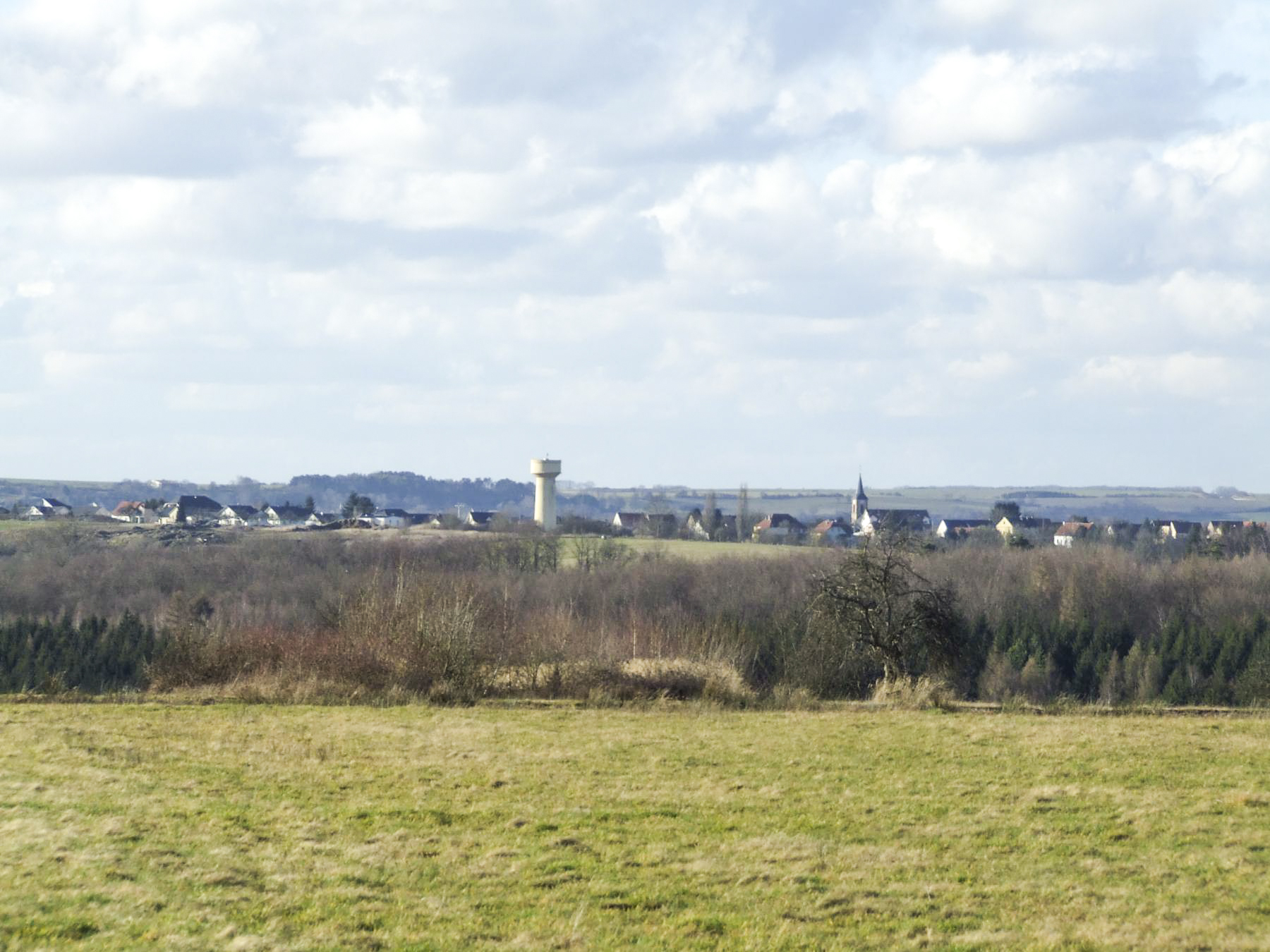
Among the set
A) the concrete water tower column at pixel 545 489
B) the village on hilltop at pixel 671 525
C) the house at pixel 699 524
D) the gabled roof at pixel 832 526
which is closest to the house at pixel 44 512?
the village on hilltop at pixel 671 525

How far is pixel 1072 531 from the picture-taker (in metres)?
123

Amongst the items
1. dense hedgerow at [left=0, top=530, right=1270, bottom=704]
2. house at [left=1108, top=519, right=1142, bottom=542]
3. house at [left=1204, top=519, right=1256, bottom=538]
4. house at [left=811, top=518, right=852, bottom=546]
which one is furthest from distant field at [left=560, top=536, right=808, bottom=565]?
house at [left=1204, top=519, right=1256, bottom=538]

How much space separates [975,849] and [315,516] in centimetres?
12377

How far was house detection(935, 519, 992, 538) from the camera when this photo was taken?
408ft

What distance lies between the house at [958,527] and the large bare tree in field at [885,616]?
306 ft

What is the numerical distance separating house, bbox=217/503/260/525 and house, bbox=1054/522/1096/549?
74746mm

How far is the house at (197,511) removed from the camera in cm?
11988

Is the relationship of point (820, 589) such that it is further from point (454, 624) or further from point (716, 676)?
point (454, 624)

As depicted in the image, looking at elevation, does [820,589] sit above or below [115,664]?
above

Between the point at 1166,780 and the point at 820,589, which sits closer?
the point at 1166,780

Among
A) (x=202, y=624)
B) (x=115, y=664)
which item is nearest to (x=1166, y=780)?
(x=202, y=624)

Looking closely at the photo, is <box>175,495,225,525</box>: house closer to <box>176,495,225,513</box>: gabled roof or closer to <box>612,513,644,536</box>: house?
<box>176,495,225,513</box>: gabled roof

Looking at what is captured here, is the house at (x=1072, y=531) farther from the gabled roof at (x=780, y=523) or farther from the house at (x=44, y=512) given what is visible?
the house at (x=44, y=512)

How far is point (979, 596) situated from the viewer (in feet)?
239
